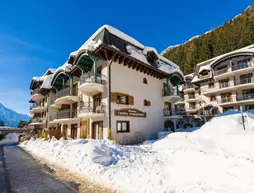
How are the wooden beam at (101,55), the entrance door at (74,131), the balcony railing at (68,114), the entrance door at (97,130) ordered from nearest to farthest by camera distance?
the wooden beam at (101,55) → the entrance door at (97,130) → the balcony railing at (68,114) → the entrance door at (74,131)

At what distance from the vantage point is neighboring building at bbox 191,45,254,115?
28.2m

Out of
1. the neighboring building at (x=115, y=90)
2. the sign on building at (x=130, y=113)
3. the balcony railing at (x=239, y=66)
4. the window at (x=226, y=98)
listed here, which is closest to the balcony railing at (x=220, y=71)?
the balcony railing at (x=239, y=66)

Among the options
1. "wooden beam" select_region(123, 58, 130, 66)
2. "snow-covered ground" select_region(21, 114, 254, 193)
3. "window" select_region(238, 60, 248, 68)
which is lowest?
"snow-covered ground" select_region(21, 114, 254, 193)

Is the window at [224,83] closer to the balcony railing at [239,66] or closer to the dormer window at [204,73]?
the balcony railing at [239,66]

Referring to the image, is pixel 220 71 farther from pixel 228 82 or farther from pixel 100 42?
pixel 100 42

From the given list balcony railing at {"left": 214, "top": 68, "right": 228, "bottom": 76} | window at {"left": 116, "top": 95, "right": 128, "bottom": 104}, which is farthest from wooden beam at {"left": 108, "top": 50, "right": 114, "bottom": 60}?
balcony railing at {"left": 214, "top": 68, "right": 228, "bottom": 76}

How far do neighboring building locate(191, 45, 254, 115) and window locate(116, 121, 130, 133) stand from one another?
2054cm

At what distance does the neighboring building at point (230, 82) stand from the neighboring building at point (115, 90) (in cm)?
1494

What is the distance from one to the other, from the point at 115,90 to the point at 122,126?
371 cm

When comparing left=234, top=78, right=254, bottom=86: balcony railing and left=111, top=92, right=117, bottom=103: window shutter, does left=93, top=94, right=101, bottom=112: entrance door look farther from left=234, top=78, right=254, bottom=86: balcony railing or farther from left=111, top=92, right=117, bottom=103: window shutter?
left=234, top=78, right=254, bottom=86: balcony railing

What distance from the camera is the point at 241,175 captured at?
17.4 ft

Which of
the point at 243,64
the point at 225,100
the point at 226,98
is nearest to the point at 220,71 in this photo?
the point at 243,64

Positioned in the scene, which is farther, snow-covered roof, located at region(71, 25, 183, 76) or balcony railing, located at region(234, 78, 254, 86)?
balcony railing, located at region(234, 78, 254, 86)

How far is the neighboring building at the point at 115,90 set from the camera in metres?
15.2
